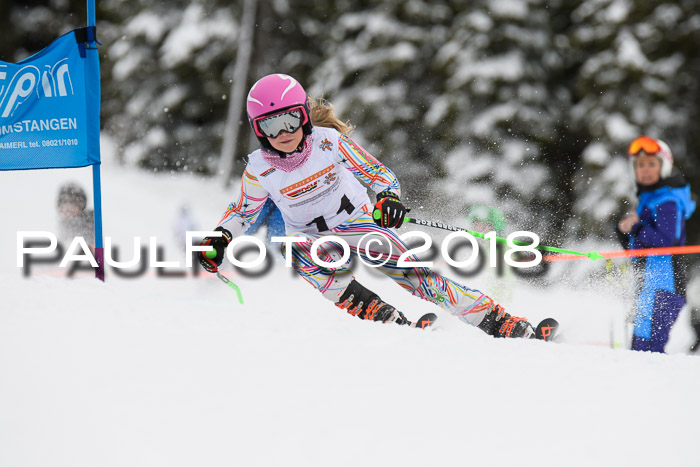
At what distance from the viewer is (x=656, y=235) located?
4.99 m

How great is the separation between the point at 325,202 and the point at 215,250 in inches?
30.2

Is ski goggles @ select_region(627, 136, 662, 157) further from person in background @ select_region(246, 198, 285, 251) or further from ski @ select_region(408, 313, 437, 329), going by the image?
person in background @ select_region(246, 198, 285, 251)

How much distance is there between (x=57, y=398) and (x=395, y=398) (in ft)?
4.74

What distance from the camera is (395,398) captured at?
3074mm

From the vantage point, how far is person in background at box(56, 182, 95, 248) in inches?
293

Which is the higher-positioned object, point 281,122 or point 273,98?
point 273,98

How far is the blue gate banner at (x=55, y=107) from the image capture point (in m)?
5.32

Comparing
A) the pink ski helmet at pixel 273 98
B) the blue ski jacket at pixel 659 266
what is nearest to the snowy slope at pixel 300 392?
the blue ski jacket at pixel 659 266

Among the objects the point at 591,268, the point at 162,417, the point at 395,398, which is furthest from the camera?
the point at 591,268

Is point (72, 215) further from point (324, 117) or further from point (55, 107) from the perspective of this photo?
point (324, 117)

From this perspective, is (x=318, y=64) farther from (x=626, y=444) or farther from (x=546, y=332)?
(x=626, y=444)

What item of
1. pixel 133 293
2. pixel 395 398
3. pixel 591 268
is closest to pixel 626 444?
pixel 395 398

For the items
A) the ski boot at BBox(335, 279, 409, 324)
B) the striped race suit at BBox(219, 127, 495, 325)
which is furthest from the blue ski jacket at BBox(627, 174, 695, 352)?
the ski boot at BBox(335, 279, 409, 324)

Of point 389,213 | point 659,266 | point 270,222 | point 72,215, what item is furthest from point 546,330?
point 72,215
